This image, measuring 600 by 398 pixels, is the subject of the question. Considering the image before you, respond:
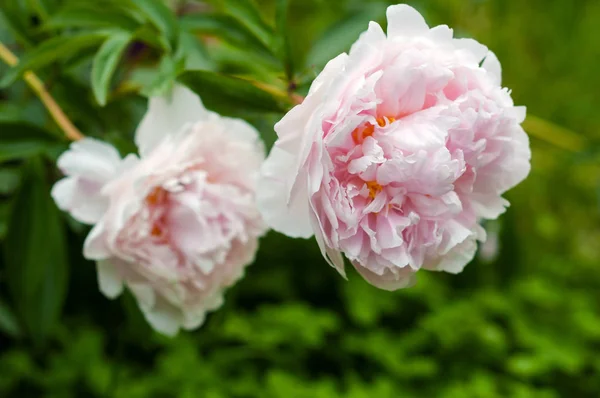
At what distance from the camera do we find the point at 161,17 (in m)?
0.55

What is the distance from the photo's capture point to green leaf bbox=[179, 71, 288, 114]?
1.61 feet

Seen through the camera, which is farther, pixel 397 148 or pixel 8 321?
pixel 8 321

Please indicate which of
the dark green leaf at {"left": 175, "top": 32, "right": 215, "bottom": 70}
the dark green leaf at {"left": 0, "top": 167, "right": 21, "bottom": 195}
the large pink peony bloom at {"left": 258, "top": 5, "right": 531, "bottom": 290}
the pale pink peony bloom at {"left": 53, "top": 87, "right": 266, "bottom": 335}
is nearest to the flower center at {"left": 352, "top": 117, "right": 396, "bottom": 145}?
the large pink peony bloom at {"left": 258, "top": 5, "right": 531, "bottom": 290}

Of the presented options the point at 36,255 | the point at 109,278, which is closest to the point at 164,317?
the point at 109,278

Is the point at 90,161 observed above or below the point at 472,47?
below

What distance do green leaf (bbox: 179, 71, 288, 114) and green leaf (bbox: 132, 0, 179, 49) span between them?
7 centimetres

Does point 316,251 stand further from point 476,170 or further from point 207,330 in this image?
point 476,170

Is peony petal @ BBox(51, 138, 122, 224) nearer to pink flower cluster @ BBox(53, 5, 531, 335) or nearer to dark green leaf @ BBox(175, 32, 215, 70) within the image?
pink flower cluster @ BBox(53, 5, 531, 335)

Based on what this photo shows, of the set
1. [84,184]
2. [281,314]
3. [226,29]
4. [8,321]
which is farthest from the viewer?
[281,314]

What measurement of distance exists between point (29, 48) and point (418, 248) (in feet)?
1.46

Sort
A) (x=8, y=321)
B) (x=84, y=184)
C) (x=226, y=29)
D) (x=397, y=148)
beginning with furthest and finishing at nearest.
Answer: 1. (x=8, y=321)
2. (x=226, y=29)
3. (x=84, y=184)
4. (x=397, y=148)

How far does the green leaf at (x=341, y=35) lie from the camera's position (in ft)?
2.08

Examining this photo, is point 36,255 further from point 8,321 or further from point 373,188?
point 373,188

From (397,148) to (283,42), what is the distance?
0.63ft
